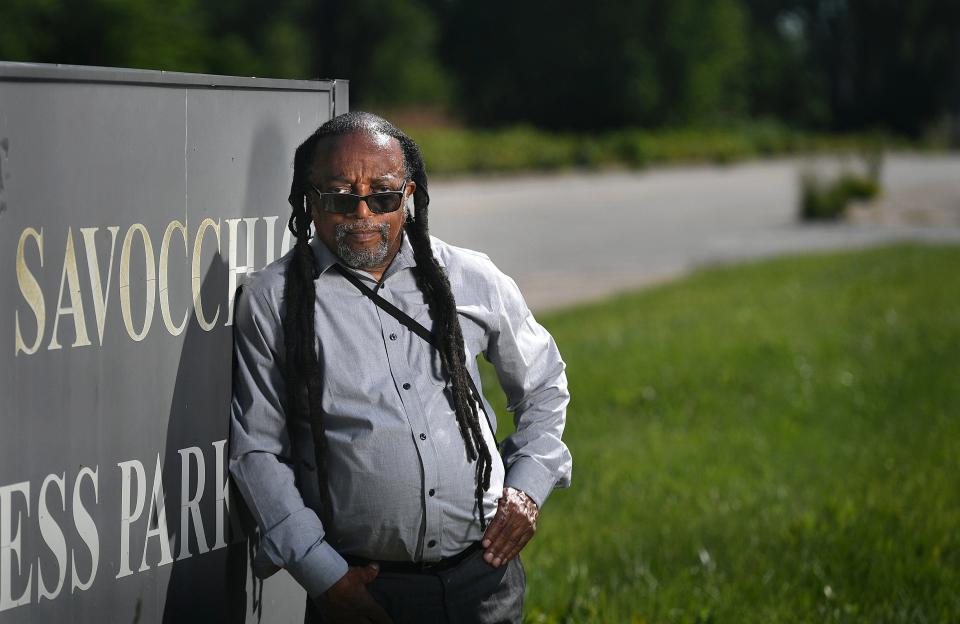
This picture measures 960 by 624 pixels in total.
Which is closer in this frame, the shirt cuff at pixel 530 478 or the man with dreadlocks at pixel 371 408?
the man with dreadlocks at pixel 371 408

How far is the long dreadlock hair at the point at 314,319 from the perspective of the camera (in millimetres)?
2627

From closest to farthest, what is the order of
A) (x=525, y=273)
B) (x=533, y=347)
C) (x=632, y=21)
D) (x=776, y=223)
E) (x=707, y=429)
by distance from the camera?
(x=533, y=347), (x=707, y=429), (x=525, y=273), (x=776, y=223), (x=632, y=21)

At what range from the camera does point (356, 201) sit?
2664 mm

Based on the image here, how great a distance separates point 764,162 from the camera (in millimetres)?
43969

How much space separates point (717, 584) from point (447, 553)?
208 centimetres

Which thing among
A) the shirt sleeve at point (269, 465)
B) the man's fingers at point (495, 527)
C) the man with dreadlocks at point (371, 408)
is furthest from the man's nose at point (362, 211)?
the man's fingers at point (495, 527)

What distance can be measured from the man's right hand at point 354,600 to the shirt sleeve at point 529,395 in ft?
1.15

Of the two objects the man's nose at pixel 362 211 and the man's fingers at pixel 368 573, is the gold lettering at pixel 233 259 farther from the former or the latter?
the man's fingers at pixel 368 573

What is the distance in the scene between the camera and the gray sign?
95.8 inches

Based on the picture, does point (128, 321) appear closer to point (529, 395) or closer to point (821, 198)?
point (529, 395)

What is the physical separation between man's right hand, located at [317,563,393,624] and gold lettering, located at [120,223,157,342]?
59cm

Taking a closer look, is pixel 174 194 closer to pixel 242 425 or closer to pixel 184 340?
pixel 184 340

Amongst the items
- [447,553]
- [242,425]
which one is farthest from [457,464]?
[242,425]

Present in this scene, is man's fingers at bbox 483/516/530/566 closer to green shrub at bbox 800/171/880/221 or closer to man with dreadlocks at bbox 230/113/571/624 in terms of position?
man with dreadlocks at bbox 230/113/571/624
